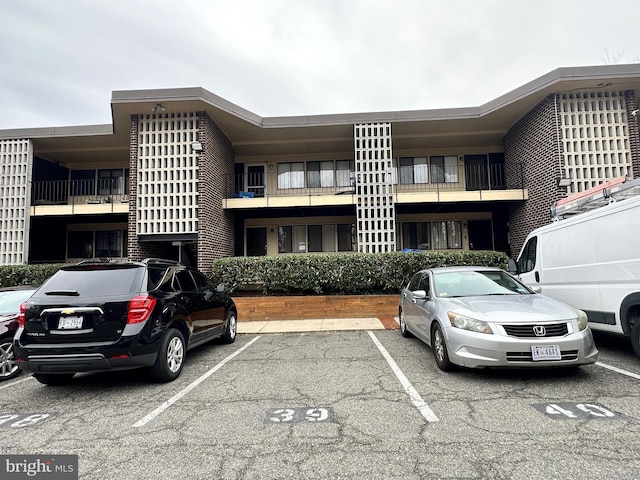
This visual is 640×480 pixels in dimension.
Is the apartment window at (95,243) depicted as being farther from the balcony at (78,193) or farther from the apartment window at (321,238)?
the apartment window at (321,238)

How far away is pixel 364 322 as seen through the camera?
30.0 feet

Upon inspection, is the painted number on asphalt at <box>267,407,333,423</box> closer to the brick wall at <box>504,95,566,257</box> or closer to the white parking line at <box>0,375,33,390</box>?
the white parking line at <box>0,375,33,390</box>

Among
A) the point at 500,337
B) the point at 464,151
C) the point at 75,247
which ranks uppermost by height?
the point at 464,151

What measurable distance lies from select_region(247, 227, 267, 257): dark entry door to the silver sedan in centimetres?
1105

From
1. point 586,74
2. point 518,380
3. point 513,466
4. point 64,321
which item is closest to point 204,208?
point 64,321

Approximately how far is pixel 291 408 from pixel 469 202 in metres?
11.5

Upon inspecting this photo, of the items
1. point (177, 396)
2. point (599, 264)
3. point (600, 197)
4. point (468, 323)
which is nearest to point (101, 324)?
point (177, 396)

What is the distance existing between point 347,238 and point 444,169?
5.13 metres

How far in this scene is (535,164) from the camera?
39.9 ft

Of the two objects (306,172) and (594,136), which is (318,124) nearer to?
Result: (306,172)

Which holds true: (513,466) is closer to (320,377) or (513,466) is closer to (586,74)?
(320,377)

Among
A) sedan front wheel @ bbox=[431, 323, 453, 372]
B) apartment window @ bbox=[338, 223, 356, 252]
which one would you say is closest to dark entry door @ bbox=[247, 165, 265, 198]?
apartment window @ bbox=[338, 223, 356, 252]

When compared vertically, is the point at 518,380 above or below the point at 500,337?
below

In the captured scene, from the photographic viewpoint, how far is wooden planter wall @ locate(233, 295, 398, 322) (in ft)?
32.8
